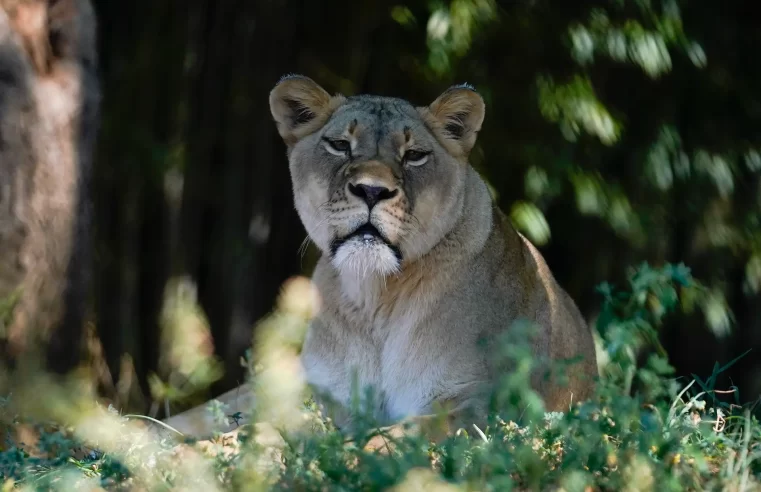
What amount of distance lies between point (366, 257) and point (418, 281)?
0.39 meters

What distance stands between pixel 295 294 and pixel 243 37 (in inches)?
132

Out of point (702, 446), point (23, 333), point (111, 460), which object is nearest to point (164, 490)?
point (111, 460)

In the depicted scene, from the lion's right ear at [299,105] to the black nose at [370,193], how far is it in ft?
1.89

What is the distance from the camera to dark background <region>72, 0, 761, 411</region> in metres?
6.19

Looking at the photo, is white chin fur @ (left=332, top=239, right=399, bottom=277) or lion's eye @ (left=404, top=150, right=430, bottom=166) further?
lion's eye @ (left=404, top=150, right=430, bottom=166)

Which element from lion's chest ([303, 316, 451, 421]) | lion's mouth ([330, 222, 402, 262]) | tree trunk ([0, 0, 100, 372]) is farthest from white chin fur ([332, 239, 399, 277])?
tree trunk ([0, 0, 100, 372])

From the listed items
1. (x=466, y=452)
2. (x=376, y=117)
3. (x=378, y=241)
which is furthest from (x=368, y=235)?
(x=466, y=452)

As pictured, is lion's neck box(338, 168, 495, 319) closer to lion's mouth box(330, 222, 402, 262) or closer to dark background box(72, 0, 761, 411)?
lion's mouth box(330, 222, 402, 262)

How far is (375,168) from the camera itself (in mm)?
3895

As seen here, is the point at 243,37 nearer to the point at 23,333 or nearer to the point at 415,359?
the point at 23,333

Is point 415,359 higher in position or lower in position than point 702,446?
lower

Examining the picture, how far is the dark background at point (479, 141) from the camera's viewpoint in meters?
6.19

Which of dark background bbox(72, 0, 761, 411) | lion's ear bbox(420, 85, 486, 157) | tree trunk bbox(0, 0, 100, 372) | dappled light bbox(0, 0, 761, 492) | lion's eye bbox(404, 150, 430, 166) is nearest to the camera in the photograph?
dappled light bbox(0, 0, 761, 492)

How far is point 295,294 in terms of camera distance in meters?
4.14
